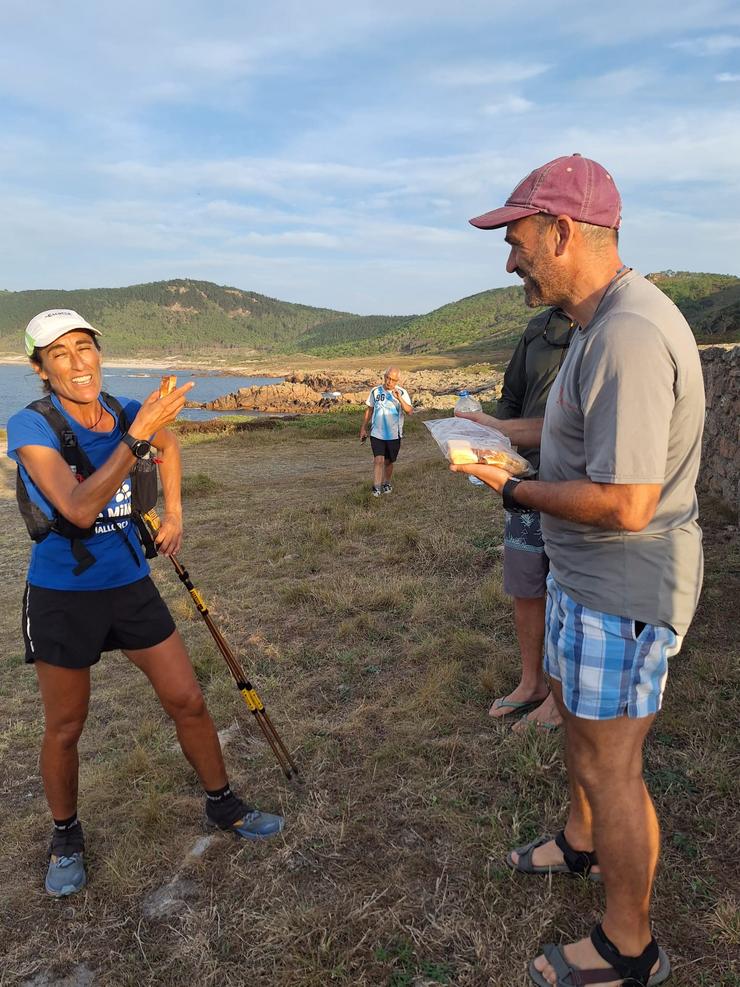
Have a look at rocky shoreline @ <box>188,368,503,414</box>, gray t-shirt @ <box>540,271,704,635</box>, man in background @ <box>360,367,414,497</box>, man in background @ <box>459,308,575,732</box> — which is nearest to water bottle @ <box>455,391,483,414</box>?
man in background @ <box>459,308,575,732</box>

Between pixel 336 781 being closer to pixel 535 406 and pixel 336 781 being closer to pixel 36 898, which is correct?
pixel 36 898

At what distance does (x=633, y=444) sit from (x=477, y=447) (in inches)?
24.7

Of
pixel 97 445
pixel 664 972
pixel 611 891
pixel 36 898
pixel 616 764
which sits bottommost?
pixel 36 898

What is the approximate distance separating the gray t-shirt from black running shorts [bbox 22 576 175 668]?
1637 millimetres


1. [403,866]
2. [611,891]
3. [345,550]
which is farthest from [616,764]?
[345,550]

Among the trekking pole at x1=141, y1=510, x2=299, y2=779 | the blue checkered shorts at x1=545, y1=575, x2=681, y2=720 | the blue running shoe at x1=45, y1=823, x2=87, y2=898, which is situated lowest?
the blue running shoe at x1=45, y1=823, x2=87, y2=898

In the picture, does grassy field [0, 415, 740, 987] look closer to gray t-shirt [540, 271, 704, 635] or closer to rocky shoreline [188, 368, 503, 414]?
gray t-shirt [540, 271, 704, 635]

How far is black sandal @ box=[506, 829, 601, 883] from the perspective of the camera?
2.33 metres

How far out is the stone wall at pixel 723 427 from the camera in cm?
666

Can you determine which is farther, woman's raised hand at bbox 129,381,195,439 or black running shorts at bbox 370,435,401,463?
black running shorts at bbox 370,435,401,463

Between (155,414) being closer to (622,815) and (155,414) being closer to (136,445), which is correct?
(136,445)

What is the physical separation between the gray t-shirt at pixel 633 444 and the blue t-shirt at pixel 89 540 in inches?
65.8

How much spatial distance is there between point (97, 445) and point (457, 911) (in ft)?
7.25

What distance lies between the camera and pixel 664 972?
1.91 m
